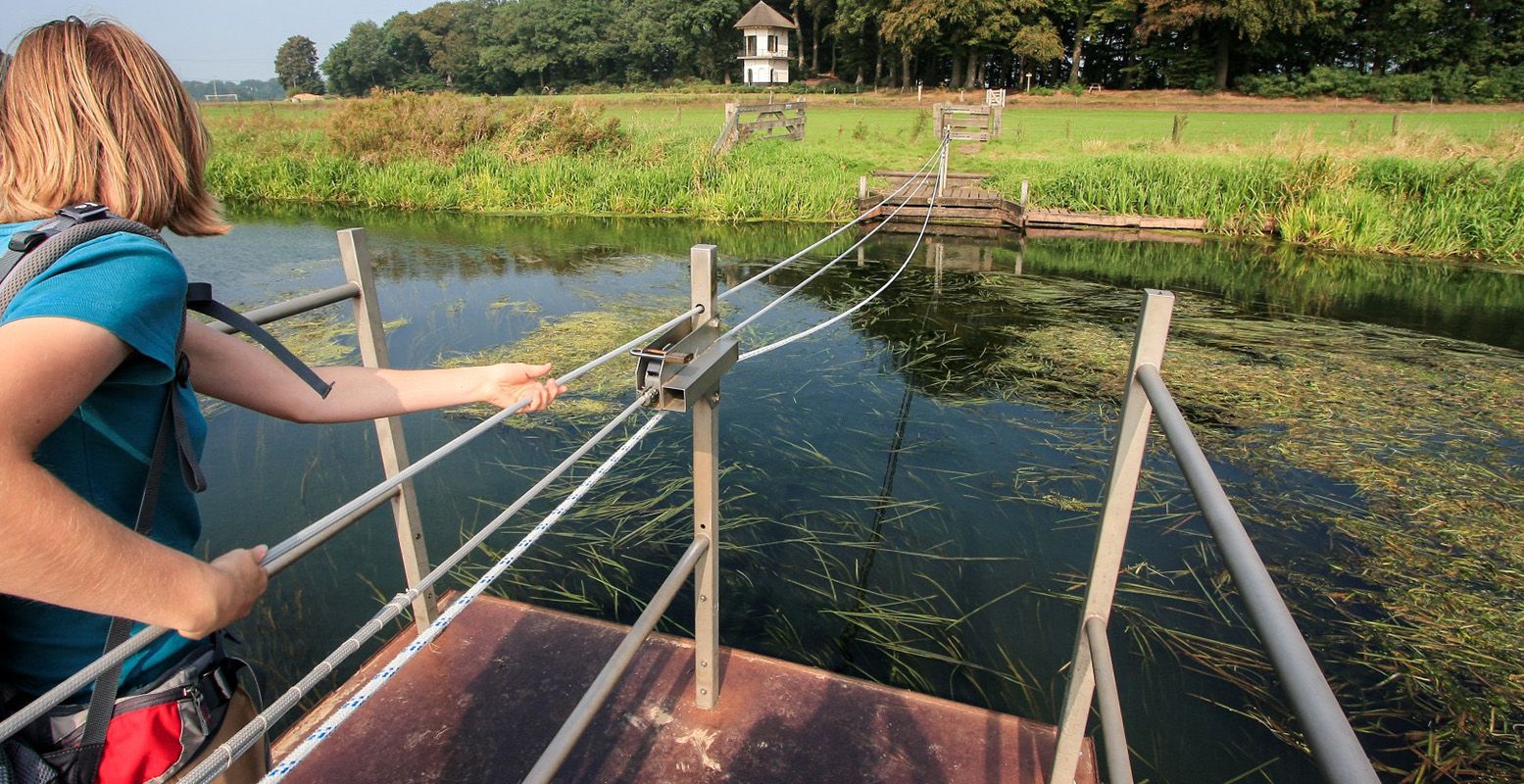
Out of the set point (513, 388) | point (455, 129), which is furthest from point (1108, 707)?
point (455, 129)

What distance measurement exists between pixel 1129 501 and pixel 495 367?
111cm

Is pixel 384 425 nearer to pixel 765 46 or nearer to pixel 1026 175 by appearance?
pixel 1026 175

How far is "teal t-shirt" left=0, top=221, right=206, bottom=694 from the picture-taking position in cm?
67

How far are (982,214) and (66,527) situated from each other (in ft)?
39.0

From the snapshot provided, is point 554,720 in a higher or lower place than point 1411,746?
higher

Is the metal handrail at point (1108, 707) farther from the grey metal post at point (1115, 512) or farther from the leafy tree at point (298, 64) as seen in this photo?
the leafy tree at point (298, 64)

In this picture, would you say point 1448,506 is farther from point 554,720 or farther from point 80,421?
point 80,421

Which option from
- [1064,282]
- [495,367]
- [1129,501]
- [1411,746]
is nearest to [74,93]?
[495,367]

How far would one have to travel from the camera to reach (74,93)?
0.79 m

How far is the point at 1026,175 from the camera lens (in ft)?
41.8

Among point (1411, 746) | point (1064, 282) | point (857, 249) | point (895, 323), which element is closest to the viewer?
point (1411, 746)

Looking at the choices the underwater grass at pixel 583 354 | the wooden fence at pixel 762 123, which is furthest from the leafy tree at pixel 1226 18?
the underwater grass at pixel 583 354

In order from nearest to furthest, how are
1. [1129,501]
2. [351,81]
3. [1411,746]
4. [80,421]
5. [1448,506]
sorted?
[80,421], [1129,501], [1411,746], [1448,506], [351,81]

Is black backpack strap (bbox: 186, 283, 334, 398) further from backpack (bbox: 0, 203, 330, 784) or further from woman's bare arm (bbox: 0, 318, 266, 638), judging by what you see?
woman's bare arm (bbox: 0, 318, 266, 638)
